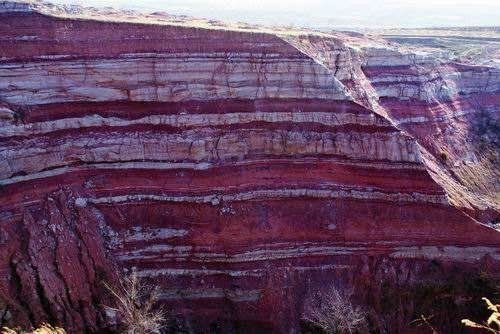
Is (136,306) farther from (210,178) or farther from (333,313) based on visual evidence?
(333,313)

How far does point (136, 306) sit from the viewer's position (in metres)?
29.9

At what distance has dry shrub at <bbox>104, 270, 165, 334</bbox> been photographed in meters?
27.3

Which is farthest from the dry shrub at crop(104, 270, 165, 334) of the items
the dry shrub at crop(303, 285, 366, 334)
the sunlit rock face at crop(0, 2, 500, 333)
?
the dry shrub at crop(303, 285, 366, 334)

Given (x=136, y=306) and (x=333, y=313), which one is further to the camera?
(x=333, y=313)

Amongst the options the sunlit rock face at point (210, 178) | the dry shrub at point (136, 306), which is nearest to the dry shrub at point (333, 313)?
the sunlit rock face at point (210, 178)

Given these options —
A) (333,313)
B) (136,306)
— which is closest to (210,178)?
(136,306)

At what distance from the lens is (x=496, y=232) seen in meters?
32.9

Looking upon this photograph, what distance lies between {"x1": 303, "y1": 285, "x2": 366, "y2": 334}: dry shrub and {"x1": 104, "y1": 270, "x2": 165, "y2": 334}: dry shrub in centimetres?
856

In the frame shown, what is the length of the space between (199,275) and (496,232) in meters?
18.1

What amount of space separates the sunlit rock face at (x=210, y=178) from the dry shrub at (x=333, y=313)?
0.76 meters

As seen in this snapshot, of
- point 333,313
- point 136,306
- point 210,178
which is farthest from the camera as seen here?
point 210,178

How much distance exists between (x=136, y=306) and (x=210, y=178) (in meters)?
8.42

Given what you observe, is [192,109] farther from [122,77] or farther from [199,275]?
[199,275]

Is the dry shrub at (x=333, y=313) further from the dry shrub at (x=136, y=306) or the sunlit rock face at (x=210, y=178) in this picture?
the dry shrub at (x=136, y=306)
